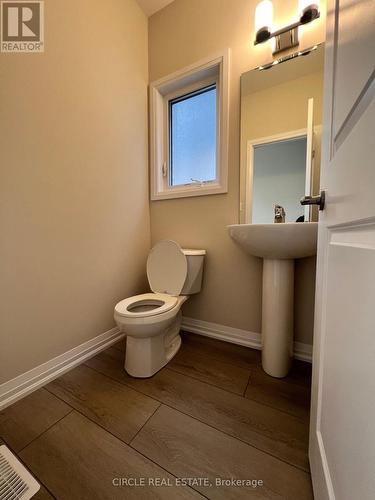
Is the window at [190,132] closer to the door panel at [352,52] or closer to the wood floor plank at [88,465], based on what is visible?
the door panel at [352,52]

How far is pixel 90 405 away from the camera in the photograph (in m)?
0.99

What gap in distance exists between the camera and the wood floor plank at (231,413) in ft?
2.64

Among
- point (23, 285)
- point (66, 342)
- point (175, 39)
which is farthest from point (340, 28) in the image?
point (66, 342)

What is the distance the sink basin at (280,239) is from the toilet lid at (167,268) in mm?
487

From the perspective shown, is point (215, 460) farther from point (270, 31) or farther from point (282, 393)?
point (270, 31)

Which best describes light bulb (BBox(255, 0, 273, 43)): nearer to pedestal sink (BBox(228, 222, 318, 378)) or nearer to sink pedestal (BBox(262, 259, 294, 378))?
pedestal sink (BBox(228, 222, 318, 378))

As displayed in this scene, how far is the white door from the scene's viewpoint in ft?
1.05

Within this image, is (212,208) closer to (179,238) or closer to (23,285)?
(179,238)

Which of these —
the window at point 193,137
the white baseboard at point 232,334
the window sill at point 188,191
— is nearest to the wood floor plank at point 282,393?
the white baseboard at point 232,334

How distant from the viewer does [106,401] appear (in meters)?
1.02

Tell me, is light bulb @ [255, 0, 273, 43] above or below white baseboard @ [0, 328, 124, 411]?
above

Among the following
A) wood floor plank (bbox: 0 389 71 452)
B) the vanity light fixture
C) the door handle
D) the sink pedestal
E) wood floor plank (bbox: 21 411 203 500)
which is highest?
the vanity light fixture

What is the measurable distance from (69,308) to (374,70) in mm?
1513

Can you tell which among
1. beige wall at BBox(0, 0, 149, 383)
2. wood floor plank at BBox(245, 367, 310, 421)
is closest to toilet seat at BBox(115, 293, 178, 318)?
beige wall at BBox(0, 0, 149, 383)
